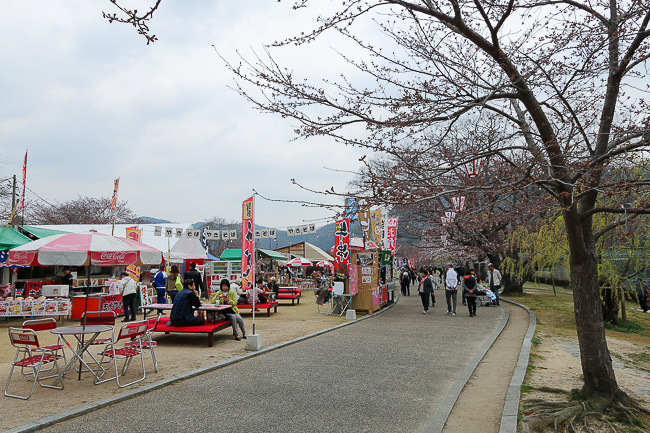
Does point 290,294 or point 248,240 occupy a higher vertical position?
point 248,240

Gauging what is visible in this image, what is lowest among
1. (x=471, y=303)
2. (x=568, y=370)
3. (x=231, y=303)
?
(x=568, y=370)

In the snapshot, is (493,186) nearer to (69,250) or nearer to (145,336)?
(145,336)

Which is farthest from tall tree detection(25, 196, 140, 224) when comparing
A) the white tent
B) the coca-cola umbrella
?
the coca-cola umbrella

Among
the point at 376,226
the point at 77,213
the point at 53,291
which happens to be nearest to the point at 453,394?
the point at 53,291

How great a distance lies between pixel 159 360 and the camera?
7738mm

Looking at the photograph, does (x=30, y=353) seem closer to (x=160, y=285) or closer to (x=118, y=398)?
(x=118, y=398)

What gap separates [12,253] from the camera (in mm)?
8820

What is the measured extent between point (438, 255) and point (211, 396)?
31.6 meters

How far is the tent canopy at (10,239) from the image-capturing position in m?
13.2

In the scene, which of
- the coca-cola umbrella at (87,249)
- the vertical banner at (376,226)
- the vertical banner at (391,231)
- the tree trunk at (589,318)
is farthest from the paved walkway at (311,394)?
the vertical banner at (391,231)

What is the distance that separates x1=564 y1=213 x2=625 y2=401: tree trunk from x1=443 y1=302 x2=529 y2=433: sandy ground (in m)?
1.16

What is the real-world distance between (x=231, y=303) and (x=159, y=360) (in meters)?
3.14

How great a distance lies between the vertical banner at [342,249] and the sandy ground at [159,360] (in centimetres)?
180

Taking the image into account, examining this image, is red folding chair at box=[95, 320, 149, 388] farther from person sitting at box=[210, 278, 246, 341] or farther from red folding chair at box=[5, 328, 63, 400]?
person sitting at box=[210, 278, 246, 341]
